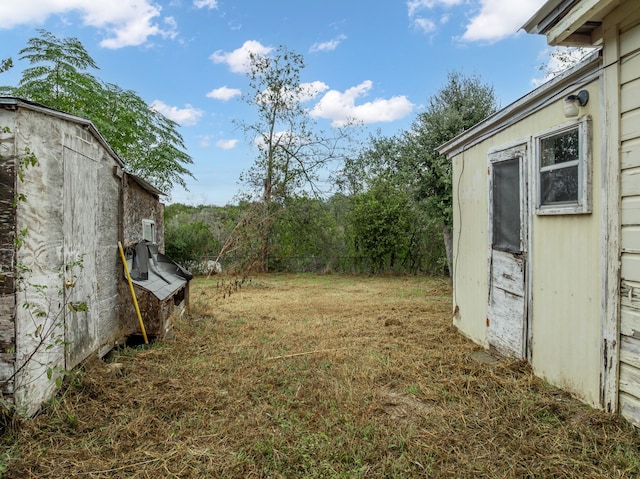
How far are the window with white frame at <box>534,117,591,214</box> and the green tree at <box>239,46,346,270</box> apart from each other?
9599 mm

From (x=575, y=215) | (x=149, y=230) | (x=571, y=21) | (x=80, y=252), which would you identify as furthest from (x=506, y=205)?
(x=149, y=230)

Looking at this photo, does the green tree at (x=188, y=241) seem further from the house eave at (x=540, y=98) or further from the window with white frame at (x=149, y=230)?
the house eave at (x=540, y=98)

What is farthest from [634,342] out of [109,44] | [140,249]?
[109,44]

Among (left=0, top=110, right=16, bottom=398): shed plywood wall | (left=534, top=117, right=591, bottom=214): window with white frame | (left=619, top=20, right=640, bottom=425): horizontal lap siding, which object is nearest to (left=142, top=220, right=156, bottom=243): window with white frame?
(left=0, top=110, right=16, bottom=398): shed plywood wall

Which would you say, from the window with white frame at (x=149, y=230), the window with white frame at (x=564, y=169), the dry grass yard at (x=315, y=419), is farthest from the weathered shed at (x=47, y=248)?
the window with white frame at (x=564, y=169)

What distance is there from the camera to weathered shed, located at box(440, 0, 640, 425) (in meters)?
2.40

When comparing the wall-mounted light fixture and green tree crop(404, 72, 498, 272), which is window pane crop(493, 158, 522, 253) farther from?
green tree crop(404, 72, 498, 272)

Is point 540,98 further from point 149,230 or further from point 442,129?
point 442,129

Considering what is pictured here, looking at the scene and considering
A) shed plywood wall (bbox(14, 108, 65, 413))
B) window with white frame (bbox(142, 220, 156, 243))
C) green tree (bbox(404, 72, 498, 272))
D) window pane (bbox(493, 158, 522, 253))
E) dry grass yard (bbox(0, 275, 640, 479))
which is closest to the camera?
dry grass yard (bbox(0, 275, 640, 479))

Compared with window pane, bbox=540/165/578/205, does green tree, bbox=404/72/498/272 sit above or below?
above

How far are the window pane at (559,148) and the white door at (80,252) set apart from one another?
3.91 metres

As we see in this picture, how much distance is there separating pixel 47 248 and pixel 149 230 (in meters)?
3.11

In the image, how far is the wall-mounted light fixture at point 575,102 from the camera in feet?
9.12

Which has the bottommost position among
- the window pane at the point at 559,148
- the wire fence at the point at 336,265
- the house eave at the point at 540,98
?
the wire fence at the point at 336,265
